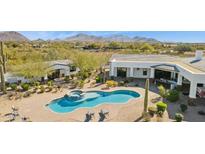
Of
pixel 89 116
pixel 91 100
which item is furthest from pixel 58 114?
pixel 91 100

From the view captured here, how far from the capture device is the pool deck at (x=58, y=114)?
18062 millimetres

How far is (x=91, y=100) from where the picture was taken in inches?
925

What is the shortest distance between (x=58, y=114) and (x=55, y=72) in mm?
13951

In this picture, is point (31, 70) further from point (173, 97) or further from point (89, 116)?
point (173, 97)

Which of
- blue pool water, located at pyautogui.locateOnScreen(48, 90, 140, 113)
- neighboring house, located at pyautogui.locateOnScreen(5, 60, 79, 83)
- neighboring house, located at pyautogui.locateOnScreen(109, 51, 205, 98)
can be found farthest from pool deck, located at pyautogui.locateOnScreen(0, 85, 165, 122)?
neighboring house, located at pyautogui.locateOnScreen(109, 51, 205, 98)

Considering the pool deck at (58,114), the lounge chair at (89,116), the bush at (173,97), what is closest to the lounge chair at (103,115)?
the pool deck at (58,114)

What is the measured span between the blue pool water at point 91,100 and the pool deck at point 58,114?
2.81 feet

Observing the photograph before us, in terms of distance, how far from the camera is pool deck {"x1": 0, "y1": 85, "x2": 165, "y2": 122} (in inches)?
711

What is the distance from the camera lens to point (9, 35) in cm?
11194
